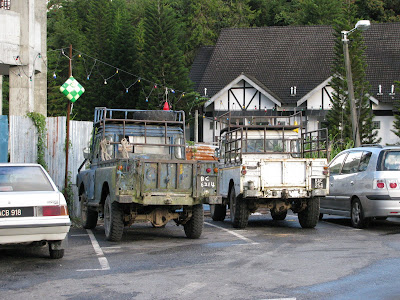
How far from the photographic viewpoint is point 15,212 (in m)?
9.83

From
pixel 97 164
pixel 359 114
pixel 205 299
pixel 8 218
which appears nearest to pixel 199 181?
pixel 97 164

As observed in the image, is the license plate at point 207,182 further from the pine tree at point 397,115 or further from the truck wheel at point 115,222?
the pine tree at point 397,115

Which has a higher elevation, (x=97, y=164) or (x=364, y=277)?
(x=97, y=164)

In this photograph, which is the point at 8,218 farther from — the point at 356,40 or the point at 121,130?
the point at 356,40

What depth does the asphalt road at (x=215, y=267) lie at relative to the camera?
805cm

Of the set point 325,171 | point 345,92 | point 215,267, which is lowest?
point 215,267

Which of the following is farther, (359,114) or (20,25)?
(359,114)

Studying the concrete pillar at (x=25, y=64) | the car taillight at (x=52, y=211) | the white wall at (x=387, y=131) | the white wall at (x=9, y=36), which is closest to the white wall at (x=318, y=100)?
the white wall at (x=387, y=131)

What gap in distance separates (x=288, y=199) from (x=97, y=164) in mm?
4190

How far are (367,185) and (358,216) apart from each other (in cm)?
86

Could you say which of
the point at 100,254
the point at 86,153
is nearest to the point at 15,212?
the point at 100,254

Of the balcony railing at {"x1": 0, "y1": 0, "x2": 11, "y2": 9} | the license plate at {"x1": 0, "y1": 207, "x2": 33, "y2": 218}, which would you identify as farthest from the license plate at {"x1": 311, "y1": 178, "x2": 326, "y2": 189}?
the balcony railing at {"x1": 0, "y1": 0, "x2": 11, "y2": 9}

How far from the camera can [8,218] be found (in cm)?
977

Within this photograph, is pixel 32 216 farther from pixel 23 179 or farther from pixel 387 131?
pixel 387 131
